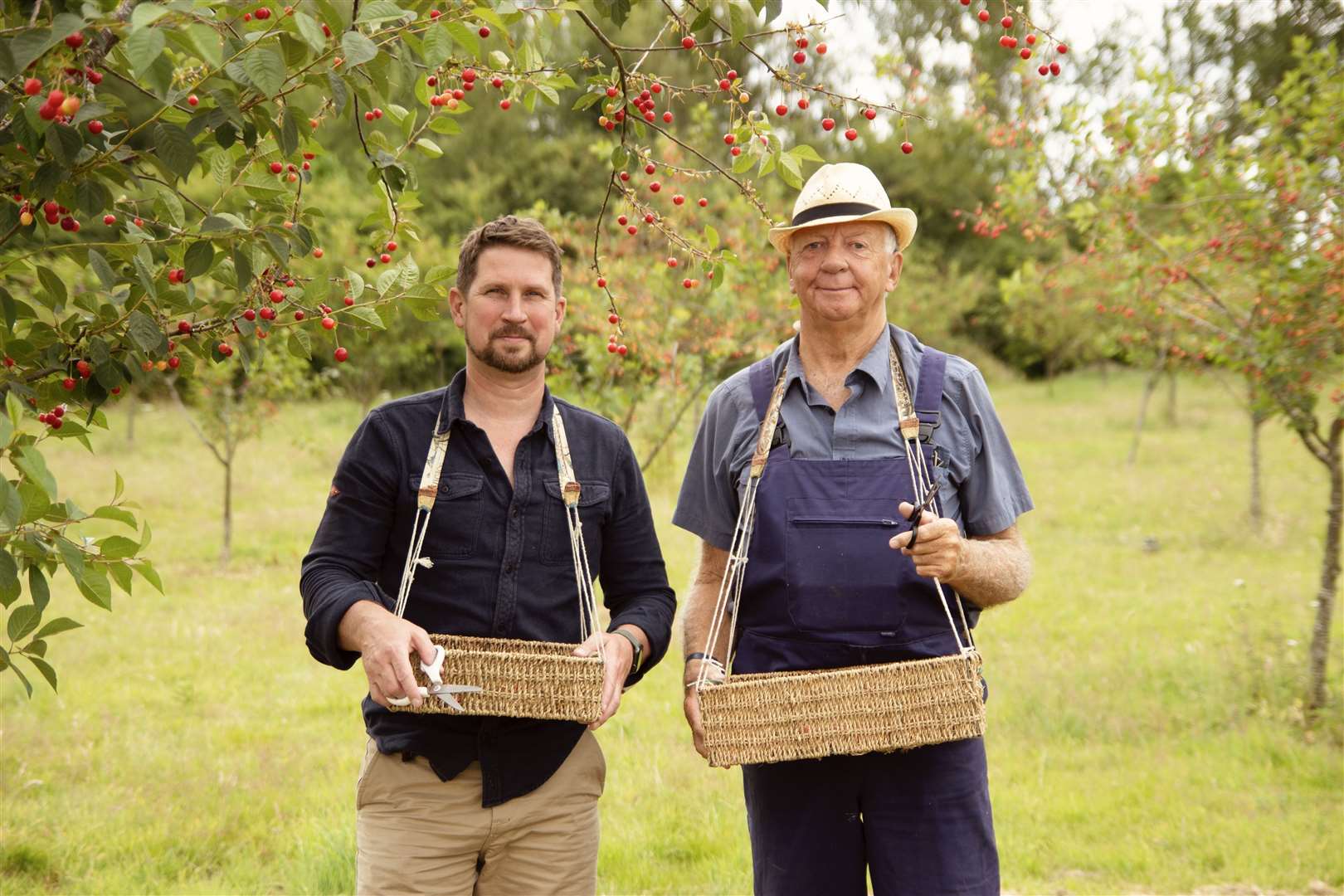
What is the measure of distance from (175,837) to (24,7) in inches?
178

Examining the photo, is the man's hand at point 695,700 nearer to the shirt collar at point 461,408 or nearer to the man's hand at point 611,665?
the man's hand at point 611,665

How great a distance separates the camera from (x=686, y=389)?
11742mm

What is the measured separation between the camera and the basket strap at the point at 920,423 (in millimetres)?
2998

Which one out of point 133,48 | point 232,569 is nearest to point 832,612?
point 133,48

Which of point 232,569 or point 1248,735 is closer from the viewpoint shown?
point 1248,735

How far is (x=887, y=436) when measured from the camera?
3.08 m

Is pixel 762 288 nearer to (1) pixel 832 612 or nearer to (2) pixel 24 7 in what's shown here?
(1) pixel 832 612

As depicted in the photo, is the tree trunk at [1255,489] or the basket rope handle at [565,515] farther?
the tree trunk at [1255,489]

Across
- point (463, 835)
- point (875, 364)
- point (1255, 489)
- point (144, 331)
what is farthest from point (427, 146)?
point (1255, 489)

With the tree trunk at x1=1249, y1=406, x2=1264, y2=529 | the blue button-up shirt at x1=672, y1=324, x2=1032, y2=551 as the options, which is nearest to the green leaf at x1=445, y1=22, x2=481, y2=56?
the blue button-up shirt at x1=672, y1=324, x2=1032, y2=551

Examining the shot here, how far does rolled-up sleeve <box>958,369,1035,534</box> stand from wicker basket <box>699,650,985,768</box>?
43 centimetres

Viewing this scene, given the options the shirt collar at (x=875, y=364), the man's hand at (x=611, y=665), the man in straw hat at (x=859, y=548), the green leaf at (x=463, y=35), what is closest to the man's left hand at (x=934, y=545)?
the man in straw hat at (x=859, y=548)

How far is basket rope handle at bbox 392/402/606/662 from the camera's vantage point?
2906 millimetres

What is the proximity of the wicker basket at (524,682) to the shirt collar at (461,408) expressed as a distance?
62cm
